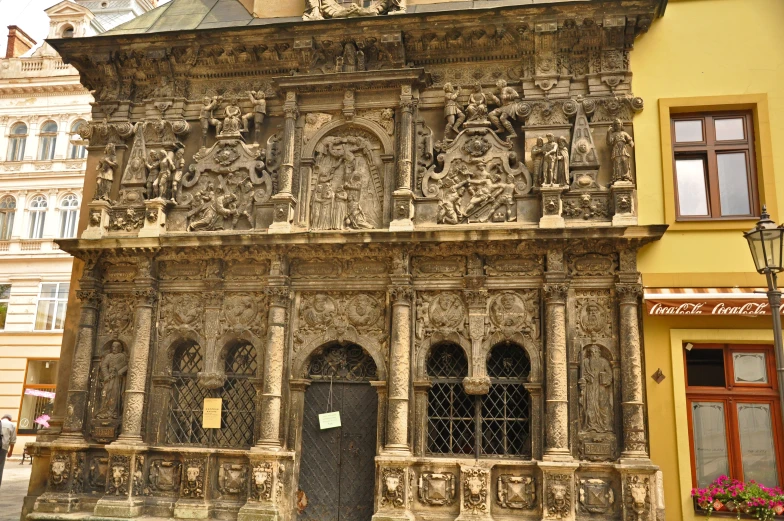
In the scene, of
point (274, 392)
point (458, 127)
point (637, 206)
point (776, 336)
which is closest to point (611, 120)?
point (637, 206)

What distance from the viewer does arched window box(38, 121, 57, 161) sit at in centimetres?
2550

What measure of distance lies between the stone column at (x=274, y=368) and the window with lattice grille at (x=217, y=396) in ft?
1.80

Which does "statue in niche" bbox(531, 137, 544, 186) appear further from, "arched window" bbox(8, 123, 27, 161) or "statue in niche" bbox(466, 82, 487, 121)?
"arched window" bbox(8, 123, 27, 161)

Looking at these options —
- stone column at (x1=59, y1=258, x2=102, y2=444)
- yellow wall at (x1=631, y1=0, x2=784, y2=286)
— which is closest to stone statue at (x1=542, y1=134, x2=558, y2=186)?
yellow wall at (x1=631, y1=0, x2=784, y2=286)

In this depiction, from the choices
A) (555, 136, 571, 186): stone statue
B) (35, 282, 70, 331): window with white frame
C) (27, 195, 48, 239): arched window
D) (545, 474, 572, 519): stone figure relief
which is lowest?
(545, 474, 572, 519): stone figure relief

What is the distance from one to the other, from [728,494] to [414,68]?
8297 mm

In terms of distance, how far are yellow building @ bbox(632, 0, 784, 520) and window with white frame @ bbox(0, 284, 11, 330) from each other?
21.3 meters

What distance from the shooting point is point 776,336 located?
7.56 metres

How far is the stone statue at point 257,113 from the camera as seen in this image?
1327 centimetres

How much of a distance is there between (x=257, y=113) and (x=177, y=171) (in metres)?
1.82

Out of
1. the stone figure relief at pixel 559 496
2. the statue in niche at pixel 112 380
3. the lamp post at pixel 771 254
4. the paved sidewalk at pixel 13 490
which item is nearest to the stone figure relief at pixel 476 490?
the stone figure relief at pixel 559 496

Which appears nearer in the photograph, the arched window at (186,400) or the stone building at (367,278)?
the stone building at (367,278)

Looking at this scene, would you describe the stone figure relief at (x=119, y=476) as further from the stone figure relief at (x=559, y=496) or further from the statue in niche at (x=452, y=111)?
the statue in niche at (x=452, y=111)

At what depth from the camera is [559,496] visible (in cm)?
1062
